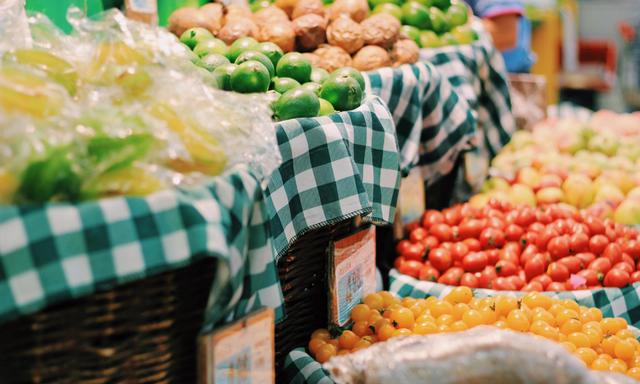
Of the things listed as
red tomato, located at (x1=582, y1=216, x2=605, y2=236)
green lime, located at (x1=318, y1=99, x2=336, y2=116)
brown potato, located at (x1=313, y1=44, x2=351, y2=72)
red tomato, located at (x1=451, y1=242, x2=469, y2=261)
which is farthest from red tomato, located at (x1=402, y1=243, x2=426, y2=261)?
green lime, located at (x1=318, y1=99, x2=336, y2=116)

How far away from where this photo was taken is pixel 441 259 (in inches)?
100

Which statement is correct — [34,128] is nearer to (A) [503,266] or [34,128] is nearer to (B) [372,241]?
(B) [372,241]

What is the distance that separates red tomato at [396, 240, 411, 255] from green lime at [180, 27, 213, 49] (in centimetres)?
100

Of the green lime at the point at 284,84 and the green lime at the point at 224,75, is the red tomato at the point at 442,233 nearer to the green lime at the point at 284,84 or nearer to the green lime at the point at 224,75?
the green lime at the point at 284,84

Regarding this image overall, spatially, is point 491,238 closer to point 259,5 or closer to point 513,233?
point 513,233

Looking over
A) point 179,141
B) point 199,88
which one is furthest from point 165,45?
point 179,141

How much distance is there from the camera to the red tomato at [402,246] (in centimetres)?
269

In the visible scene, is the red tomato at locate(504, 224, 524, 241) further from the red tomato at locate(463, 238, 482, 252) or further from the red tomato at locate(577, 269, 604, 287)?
the red tomato at locate(577, 269, 604, 287)

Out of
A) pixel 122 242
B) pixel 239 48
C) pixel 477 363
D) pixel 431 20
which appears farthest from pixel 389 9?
pixel 122 242

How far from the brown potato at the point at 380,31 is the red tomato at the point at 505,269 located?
878 mm

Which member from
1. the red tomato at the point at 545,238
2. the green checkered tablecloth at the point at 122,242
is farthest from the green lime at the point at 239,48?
the red tomato at the point at 545,238

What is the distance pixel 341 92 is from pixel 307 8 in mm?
846

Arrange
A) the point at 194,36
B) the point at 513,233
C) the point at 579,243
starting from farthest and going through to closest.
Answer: the point at 513,233 → the point at 579,243 → the point at 194,36

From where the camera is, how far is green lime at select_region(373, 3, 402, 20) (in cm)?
296
